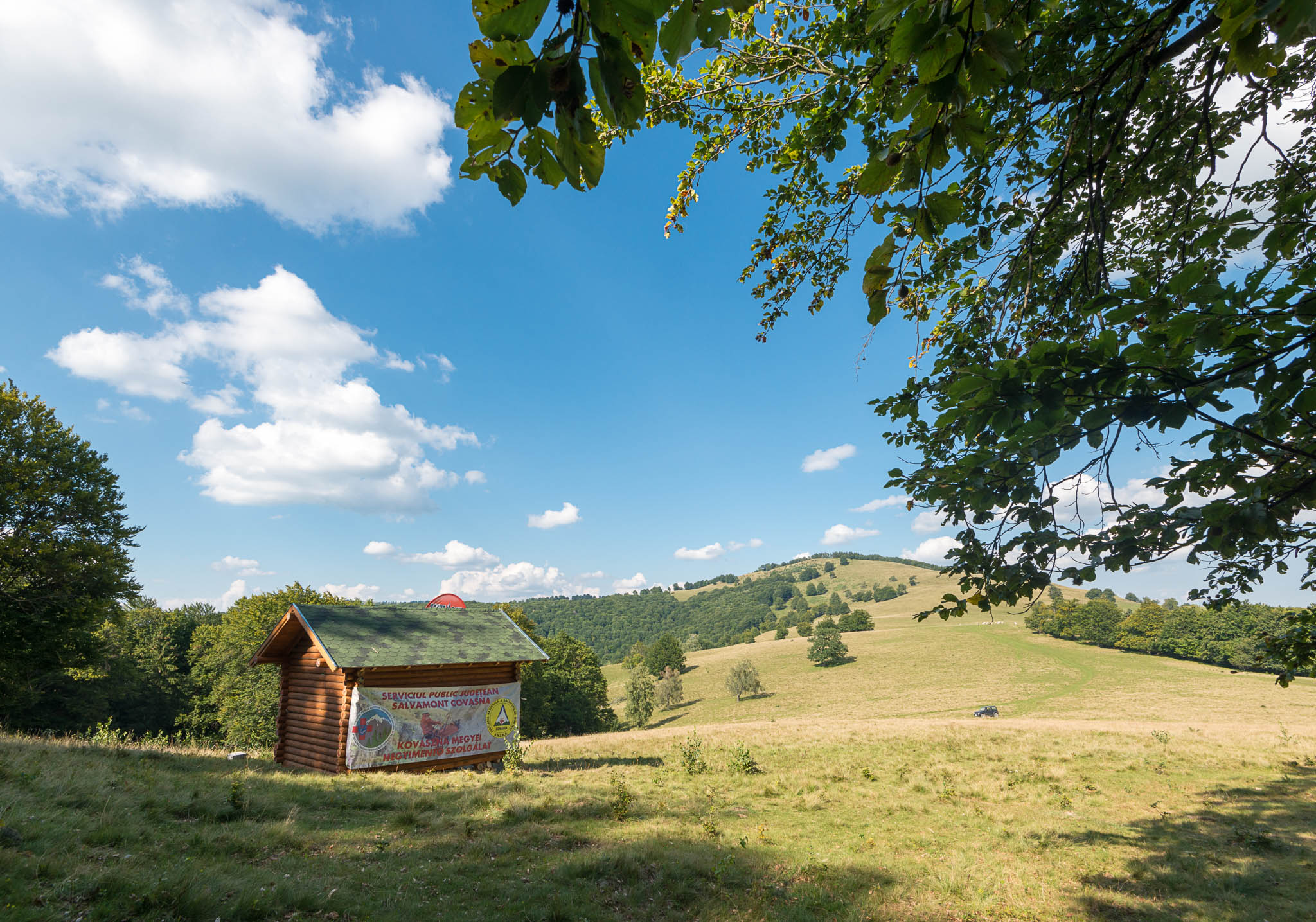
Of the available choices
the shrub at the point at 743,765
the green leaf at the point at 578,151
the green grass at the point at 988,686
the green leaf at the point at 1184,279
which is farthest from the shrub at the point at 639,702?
the green leaf at the point at 578,151

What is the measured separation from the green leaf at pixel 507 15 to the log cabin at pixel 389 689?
57.5ft

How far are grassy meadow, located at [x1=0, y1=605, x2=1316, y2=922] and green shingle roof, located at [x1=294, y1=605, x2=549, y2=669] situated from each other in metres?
3.24

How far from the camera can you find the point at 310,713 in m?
17.0

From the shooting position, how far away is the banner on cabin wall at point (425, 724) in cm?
1498

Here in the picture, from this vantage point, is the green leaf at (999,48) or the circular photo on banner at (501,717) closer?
the green leaf at (999,48)

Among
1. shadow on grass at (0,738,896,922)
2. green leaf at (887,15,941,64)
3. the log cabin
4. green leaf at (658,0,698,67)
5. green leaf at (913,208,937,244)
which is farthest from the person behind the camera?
the log cabin

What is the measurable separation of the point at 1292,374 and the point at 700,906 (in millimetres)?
7878

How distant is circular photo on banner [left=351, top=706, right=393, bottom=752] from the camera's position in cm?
1491

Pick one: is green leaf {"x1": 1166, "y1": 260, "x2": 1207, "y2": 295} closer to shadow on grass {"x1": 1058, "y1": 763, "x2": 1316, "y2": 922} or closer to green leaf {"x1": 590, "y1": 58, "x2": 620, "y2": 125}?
green leaf {"x1": 590, "y1": 58, "x2": 620, "y2": 125}

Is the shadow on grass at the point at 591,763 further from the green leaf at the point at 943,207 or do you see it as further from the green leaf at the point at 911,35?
the green leaf at the point at 911,35

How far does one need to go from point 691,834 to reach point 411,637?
1206 centimetres

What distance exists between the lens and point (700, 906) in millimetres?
6734

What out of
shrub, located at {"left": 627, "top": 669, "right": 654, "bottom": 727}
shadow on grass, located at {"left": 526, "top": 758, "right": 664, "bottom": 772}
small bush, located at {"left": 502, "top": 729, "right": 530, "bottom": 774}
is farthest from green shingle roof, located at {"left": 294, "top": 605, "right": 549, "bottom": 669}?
shrub, located at {"left": 627, "top": 669, "right": 654, "bottom": 727}

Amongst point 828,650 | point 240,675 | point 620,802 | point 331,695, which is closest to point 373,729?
point 331,695
